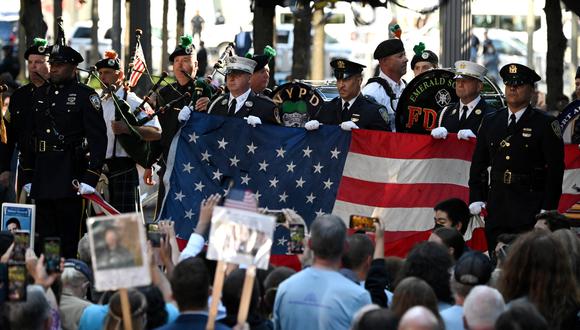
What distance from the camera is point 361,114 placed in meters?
13.8

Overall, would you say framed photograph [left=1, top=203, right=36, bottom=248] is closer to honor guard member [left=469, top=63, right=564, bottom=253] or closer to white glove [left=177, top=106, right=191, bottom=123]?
white glove [left=177, top=106, right=191, bottom=123]

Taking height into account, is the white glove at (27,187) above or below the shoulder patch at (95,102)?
below

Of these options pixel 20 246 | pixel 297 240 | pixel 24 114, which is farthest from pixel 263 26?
pixel 20 246

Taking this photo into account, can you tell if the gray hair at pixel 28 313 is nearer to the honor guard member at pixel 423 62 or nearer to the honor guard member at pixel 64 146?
the honor guard member at pixel 64 146

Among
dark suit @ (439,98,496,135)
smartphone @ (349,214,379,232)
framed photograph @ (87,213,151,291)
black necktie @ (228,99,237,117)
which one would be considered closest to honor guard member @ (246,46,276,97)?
black necktie @ (228,99,237,117)

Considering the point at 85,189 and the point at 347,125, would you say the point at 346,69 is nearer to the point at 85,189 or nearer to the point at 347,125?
the point at 347,125

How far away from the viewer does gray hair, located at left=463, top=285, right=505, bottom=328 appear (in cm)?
765

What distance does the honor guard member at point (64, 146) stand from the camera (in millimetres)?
13383

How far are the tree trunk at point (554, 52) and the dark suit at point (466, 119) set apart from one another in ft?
33.2

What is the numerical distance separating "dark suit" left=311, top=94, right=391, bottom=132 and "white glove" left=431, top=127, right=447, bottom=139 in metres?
0.69

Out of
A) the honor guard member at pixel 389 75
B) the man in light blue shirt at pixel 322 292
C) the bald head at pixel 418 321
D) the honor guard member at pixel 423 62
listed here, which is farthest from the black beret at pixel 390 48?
the bald head at pixel 418 321

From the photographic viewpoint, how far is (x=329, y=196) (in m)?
13.4

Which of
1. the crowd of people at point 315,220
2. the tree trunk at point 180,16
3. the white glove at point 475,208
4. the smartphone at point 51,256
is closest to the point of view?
the crowd of people at point 315,220

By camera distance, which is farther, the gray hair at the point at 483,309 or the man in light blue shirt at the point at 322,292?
the man in light blue shirt at the point at 322,292
